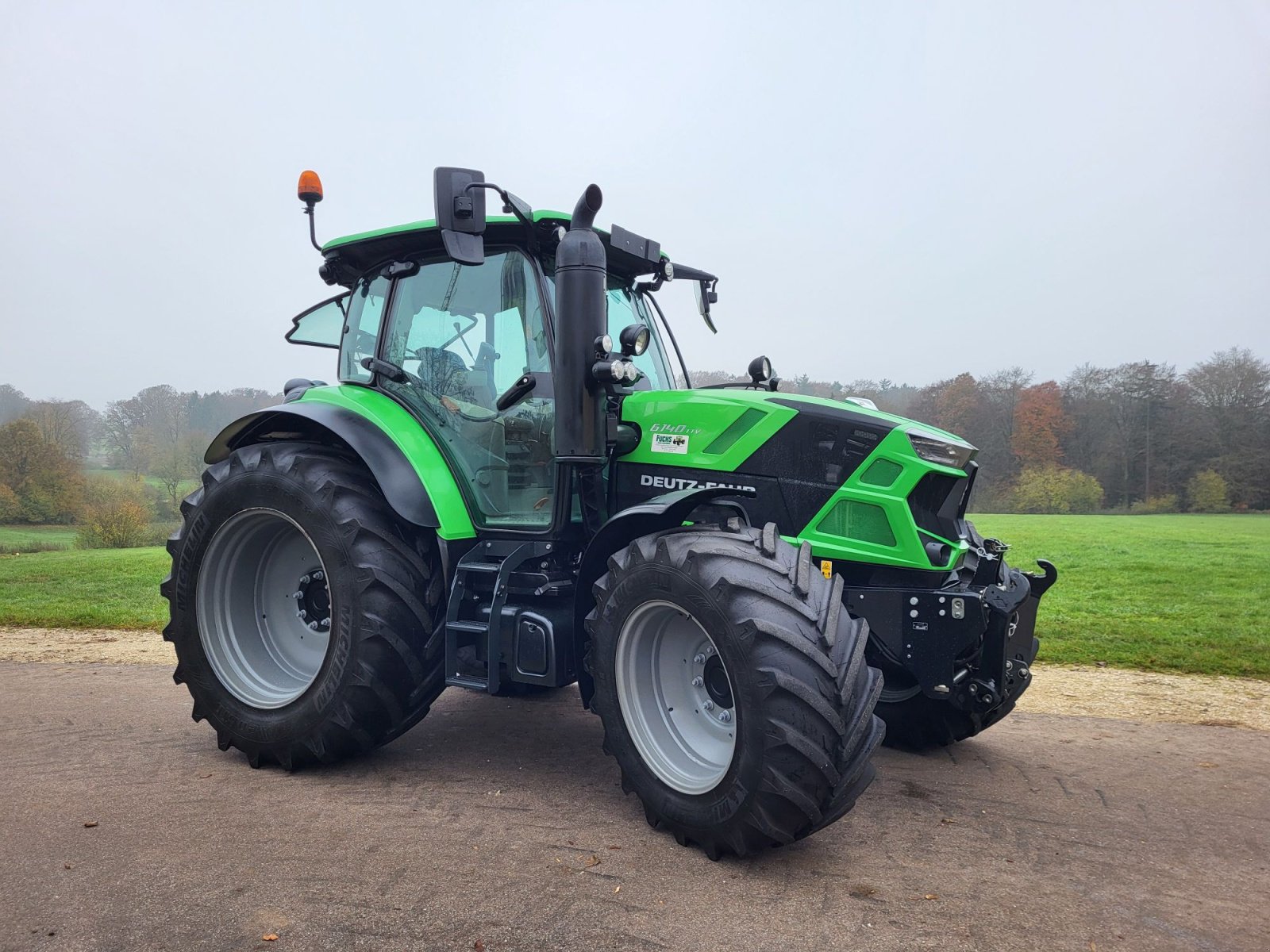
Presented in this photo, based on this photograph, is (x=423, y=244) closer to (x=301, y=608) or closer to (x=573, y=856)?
(x=301, y=608)

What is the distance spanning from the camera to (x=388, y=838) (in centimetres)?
326

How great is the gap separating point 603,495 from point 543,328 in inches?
33.5

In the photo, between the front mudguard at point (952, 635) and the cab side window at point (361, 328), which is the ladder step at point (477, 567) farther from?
the front mudguard at point (952, 635)

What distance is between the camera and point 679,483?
3.94 meters

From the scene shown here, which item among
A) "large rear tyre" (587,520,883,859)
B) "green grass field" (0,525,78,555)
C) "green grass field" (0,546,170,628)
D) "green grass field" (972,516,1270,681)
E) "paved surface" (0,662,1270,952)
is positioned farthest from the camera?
"green grass field" (0,525,78,555)

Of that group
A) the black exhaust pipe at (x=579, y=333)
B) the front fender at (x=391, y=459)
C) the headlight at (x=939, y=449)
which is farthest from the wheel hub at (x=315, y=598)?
the headlight at (x=939, y=449)

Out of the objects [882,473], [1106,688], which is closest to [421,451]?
[882,473]

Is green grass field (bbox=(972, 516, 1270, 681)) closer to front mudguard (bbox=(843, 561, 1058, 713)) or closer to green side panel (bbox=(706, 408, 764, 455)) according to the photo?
front mudguard (bbox=(843, 561, 1058, 713))

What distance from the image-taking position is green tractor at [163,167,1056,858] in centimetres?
301

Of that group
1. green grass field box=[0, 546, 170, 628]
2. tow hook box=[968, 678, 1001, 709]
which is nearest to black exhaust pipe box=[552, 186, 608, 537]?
tow hook box=[968, 678, 1001, 709]

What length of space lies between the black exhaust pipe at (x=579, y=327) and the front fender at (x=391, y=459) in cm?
72

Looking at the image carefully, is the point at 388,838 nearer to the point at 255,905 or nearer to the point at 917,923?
the point at 255,905

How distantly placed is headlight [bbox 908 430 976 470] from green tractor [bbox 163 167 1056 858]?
0.04 ft

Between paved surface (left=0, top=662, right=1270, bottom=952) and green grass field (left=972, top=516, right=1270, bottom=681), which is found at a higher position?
paved surface (left=0, top=662, right=1270, bottom=952)
